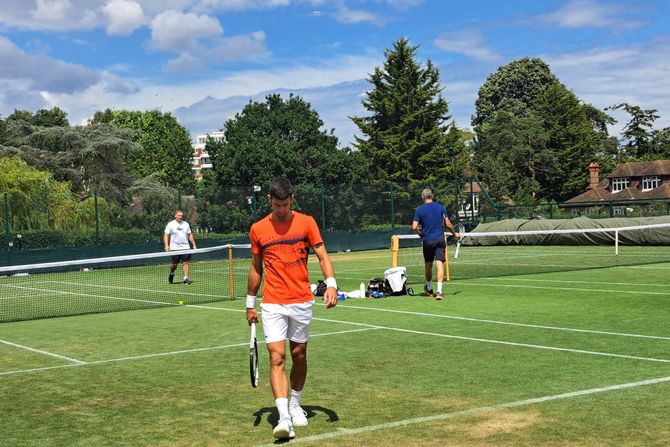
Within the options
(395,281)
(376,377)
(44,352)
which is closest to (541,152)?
(395,281)

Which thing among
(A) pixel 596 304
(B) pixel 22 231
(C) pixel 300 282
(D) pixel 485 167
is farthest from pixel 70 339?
(D) pixel 485 167

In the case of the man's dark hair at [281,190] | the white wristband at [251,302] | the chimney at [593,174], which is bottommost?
the white wristband at [251,302]

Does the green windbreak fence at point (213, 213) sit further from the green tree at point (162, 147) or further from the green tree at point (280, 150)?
the green tree at point (162, 147)

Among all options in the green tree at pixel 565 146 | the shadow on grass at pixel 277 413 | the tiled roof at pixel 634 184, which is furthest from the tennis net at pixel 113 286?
the tiled roof at pixel 634 184

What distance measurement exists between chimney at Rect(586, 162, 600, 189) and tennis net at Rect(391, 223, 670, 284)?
2199 inches

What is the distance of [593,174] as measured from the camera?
3807 inches

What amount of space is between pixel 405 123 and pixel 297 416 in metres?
69.6

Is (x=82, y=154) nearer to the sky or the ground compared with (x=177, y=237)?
nearer to the sky

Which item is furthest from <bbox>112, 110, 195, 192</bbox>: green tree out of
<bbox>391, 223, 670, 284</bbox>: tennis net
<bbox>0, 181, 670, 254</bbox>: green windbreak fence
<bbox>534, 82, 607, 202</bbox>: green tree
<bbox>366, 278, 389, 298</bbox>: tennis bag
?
<bbox>366, 278, 389, 298</bbox>: tennis bag

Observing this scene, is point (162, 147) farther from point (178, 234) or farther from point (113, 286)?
point (178, 234)

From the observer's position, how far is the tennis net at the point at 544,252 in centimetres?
2562

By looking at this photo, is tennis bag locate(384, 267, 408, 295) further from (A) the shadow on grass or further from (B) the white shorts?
(B) the white shorts

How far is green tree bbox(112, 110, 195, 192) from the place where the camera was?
112875mm

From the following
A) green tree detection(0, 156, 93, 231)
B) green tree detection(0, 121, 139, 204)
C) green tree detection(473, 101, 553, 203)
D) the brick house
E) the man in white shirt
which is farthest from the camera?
the brick house
